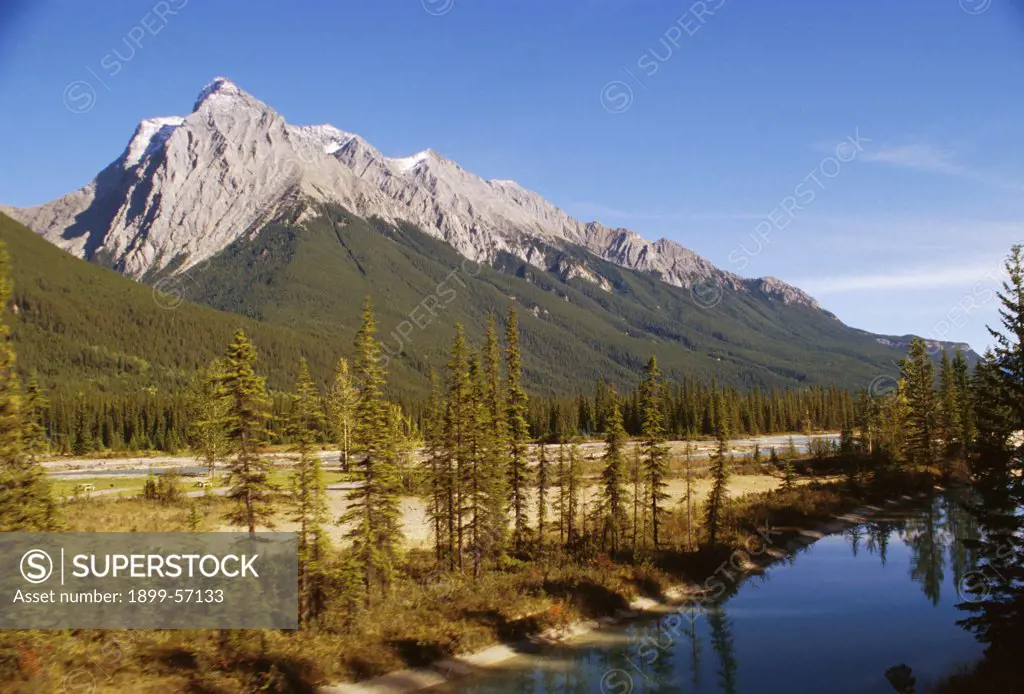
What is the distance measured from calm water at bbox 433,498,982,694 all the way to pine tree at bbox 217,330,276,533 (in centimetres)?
1007

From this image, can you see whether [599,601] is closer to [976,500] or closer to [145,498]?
[145,498]

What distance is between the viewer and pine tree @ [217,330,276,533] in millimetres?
24016

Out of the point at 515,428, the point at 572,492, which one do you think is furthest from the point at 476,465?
the point at 572,492

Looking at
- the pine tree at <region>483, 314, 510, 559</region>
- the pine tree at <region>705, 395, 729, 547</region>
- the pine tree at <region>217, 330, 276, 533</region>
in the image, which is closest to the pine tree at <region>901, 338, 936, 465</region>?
the pine tree at <region>705, 395, 729, 547</region>

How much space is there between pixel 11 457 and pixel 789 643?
3107 centimetres

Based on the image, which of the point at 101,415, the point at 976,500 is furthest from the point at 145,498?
the point at 101,415

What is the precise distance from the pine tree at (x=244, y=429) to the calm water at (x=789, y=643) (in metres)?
10.1

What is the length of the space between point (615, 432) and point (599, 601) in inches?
430

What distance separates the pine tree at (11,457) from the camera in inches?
806

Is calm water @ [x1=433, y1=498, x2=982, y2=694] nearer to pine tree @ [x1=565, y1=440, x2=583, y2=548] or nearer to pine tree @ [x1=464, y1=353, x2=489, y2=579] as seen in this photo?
pine tree @ [x1=464, y1=353, x2=489, y2=579]

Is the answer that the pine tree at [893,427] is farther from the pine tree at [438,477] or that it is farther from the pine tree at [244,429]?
the pine tree at [244,429]

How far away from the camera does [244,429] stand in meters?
24.2

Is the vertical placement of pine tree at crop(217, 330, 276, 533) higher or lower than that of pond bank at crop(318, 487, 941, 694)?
higher

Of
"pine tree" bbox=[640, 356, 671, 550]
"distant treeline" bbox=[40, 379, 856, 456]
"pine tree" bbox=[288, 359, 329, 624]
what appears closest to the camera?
"pine tree" bbox=[288, 359, 329, 624]
